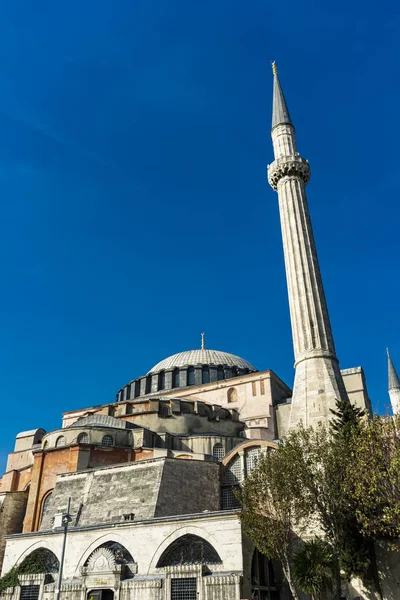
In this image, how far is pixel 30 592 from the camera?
57.1ft

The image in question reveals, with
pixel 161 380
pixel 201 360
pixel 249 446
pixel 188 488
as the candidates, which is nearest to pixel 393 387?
pixel 201 360

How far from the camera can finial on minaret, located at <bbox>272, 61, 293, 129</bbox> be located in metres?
29.8

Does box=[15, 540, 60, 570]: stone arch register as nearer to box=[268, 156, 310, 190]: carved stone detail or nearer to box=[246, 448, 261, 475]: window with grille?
box=[246, 448, 261, 475]: window with grille

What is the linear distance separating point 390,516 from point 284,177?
63.3ft

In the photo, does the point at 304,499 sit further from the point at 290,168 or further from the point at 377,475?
the point at 290,168

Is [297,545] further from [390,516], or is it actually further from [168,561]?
[390,516]

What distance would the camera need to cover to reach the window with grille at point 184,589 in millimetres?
14859

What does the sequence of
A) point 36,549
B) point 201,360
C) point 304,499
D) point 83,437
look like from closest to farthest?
1. point 304,499
2. point 36,549
3. point 83,437
4. point 201,360

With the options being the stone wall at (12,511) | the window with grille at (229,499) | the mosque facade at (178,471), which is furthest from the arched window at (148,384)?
the window with grille at (229,499)

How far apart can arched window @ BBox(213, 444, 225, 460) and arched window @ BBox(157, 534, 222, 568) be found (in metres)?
9.45

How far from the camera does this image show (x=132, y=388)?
1548 inches

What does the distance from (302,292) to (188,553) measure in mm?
12612

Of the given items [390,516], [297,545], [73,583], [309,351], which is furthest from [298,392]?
[73,583]

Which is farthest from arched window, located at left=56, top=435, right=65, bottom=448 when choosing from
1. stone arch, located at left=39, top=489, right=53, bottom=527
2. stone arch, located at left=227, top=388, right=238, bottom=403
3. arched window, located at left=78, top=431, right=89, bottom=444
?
stone arch, located at left=227, top=388, right=238, bottom=403
